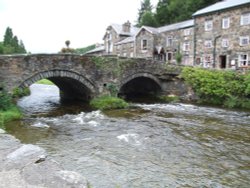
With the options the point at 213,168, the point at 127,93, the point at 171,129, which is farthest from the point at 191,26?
the point at 213,168

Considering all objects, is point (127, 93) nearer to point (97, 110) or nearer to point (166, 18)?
point (97, 110)

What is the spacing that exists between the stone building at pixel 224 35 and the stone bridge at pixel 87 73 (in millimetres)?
9210

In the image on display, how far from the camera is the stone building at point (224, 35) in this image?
108ft

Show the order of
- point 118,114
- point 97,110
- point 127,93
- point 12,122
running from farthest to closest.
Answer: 1. point 127,93
2. point 97,110
3. point 118,114
4. point 12,122

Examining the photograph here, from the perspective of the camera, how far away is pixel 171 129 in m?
15.9

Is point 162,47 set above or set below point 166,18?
below

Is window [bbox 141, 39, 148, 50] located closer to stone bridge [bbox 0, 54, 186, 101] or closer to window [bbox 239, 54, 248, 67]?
stone bridge [bbox 0, 54, 186, 101]

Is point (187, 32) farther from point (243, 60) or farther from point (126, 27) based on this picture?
point (126, 27)

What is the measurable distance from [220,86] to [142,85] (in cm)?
1036

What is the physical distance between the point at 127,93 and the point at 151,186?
87.1ft

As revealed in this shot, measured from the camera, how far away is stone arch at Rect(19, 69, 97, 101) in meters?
21.3

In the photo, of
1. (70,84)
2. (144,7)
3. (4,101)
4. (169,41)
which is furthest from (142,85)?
Answer: (144,7)

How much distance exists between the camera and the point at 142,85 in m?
34.1

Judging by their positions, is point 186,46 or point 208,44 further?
point 186,46
